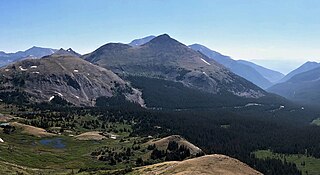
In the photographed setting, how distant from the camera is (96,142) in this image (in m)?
197

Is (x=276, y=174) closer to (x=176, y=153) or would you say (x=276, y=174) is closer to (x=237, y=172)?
(x=176, y=153)

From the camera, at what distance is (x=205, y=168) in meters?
90.0

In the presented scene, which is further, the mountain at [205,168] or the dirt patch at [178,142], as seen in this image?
the dirt patch at [178,142]

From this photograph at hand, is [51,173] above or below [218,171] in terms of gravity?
below

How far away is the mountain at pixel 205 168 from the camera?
8875 centimetres

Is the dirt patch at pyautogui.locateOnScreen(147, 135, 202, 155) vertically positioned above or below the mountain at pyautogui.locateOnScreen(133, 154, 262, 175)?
below

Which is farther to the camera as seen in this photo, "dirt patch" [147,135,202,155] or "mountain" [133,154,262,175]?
"dirt patch" [147,135,202,155]

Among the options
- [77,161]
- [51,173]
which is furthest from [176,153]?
[51,173]

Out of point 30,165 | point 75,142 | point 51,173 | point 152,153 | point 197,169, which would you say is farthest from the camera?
point 75,142

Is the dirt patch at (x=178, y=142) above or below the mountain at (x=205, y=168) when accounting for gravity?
below

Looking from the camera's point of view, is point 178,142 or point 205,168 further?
point 178,142

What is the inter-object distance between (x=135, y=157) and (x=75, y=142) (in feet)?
143

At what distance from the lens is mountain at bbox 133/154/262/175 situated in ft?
291

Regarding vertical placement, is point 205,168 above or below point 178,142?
above
